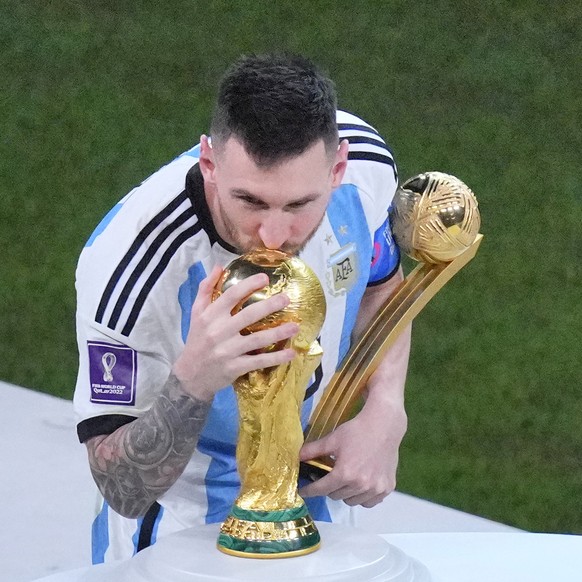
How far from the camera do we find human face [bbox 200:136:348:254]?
1.33 metres

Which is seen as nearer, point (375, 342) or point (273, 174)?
point (273, 174)

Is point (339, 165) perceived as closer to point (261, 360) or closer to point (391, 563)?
point (261, 360)

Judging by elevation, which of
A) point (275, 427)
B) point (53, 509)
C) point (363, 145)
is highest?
point (363, 145)

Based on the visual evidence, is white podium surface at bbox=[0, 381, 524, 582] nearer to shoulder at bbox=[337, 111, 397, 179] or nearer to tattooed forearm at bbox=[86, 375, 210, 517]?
shoulder at bbox=[337, 111, 397, 179]

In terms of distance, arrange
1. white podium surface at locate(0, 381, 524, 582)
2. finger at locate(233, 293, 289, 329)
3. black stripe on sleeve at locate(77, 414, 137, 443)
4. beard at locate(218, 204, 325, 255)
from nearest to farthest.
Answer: finger at locate(233, 293, 289, 329) → beard at locate(218, 204, 325, 255) → black stripe on sleeve at locate(77, 414, 137, 443) → white podium surface at locate(0, 381, 524, 582)

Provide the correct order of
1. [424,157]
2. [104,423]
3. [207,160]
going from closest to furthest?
1. [207,160]
2. [104,423]
3. [424,157]

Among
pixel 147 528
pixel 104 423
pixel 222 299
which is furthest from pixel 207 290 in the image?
pixel 147 528

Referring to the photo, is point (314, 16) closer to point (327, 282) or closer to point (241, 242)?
point (327, 282)

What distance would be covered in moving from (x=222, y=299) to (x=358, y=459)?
363 millimetres

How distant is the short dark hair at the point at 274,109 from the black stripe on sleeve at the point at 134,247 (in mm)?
249

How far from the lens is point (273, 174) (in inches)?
52.1

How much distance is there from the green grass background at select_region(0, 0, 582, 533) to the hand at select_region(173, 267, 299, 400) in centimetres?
209

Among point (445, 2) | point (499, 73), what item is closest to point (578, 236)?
point (499, 73)

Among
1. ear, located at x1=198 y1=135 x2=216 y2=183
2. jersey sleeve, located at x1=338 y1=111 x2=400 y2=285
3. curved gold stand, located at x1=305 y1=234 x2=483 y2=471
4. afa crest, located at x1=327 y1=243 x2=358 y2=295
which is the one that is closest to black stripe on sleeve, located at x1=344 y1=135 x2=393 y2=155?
jersey sleeve, located at x1=338 y1=111 x2=400 y2=285
